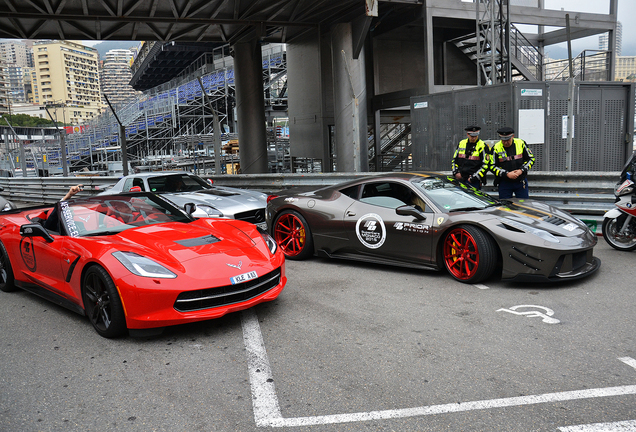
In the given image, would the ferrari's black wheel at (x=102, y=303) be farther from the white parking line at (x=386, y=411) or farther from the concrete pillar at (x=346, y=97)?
the concrete pillar at (x=346, y=97)

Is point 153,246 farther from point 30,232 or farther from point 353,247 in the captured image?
point 353,247

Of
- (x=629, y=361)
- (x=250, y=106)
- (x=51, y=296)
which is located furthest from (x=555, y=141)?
(x=250, y=106)

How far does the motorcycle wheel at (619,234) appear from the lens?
683cm

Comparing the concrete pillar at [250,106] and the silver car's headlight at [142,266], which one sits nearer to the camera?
the silver car's headlight at [142,266]

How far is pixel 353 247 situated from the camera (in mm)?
6574

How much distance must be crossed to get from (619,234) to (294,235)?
440cm

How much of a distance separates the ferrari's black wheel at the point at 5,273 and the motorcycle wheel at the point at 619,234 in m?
7.55

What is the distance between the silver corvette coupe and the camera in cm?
849

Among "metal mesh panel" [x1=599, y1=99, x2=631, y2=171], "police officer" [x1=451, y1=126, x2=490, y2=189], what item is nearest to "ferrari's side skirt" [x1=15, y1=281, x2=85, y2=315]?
"police officer" [x1=451, y1=126, x2=490, y2=189]

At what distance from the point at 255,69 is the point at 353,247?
14349 millimetres

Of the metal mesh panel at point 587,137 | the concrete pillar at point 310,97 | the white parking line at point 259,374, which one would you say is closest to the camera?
the white parking line at point 259,374

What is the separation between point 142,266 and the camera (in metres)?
4.25

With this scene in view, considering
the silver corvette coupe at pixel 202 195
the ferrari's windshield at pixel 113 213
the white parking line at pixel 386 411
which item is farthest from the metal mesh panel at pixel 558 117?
the white parking line at pixel 386 411

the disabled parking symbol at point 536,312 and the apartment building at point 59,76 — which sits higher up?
the apartment building at point 59,76
